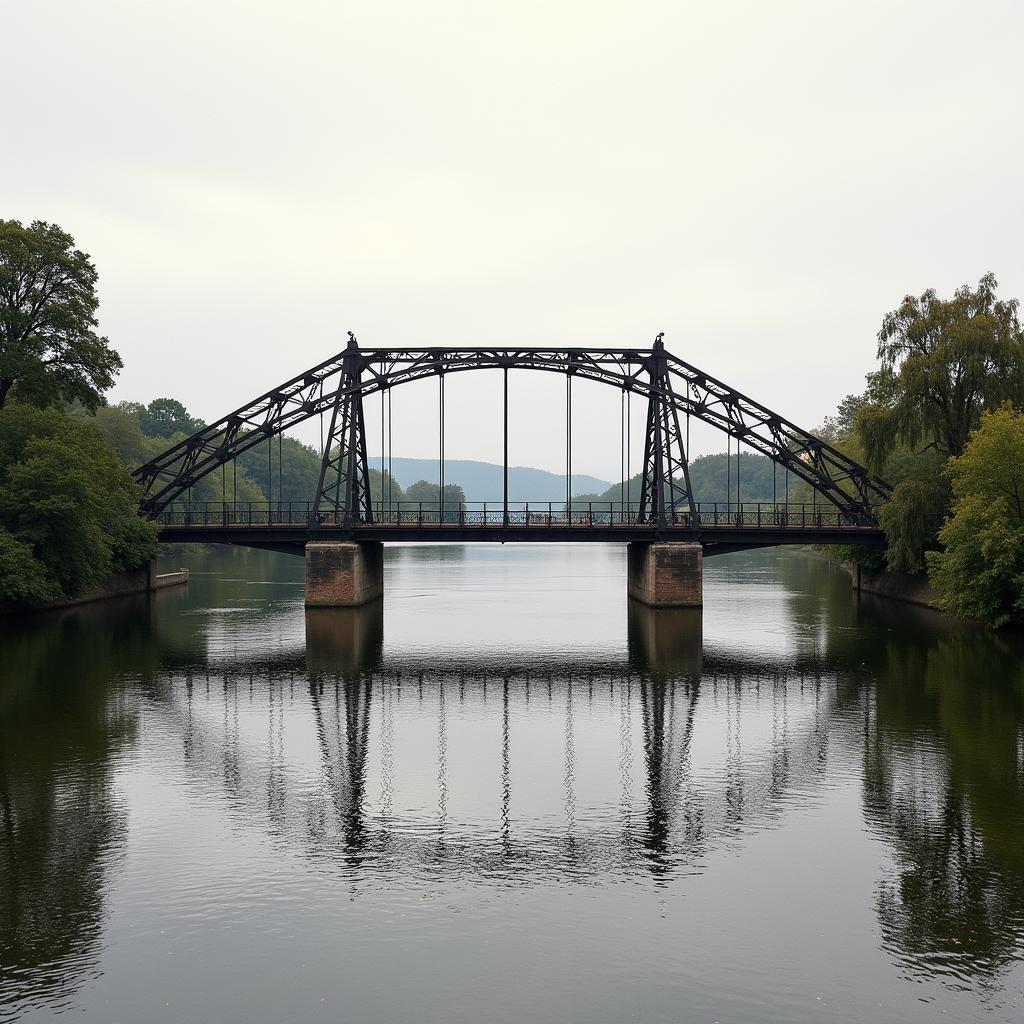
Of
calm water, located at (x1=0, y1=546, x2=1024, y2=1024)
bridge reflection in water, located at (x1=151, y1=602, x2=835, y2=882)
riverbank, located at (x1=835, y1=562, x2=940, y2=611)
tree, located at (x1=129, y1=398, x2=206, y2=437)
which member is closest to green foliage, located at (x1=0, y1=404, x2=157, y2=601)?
calm water, located at (x1=0, y1=546, x2=1024, y2=1024)

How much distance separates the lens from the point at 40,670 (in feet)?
113

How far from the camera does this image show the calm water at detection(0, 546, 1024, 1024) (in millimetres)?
12062

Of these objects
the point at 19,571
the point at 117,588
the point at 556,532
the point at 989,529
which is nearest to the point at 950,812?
the point at 989,529

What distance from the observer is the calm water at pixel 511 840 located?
12062 millimetres

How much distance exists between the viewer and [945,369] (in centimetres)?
5481

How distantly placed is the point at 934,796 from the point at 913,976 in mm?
8134

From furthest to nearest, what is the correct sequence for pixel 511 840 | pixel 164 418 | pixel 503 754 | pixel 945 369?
pixel 164 418 → pixel 945 369 → pixel 503 754 → pixel 511 840

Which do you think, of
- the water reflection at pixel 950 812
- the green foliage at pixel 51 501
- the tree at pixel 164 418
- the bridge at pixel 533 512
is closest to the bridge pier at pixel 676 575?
the bridge at pixel 533 512

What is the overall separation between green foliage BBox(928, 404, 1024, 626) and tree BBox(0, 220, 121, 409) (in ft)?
150

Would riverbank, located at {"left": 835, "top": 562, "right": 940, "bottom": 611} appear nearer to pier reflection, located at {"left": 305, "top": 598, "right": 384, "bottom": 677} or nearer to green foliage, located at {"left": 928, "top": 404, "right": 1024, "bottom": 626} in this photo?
green foliage, located at {"left": 928, "top": 404, "right": 1024, "bottom": 626}

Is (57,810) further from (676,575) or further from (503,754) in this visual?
(676,575)

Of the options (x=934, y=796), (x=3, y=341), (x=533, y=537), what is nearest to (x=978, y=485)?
(x=533, y=537)

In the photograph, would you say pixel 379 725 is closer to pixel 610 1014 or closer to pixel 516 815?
pixel 516 815

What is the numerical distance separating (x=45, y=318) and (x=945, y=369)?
1906 inches
